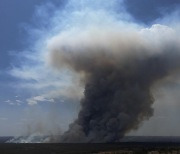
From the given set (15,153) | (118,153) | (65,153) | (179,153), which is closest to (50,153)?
(65,153)

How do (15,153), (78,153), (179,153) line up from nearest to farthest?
(179,153), (78,153), (15,153)

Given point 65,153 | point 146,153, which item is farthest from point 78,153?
point 146,153

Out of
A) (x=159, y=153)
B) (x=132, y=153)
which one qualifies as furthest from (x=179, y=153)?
(x=132, y=153)

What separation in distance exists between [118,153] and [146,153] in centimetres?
1298

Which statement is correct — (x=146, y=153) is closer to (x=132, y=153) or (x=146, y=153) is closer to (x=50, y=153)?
(x=132, y=153)

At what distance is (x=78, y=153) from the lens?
163 meters

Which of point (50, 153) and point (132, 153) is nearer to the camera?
point (132, 153)

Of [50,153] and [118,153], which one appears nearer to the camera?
[118,153]

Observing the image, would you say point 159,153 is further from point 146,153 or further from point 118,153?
point 118,153

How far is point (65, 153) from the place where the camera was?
168 meters

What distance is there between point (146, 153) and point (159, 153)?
253 inches

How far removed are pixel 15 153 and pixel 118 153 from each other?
60.7 m

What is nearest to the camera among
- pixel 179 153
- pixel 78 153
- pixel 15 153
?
pixel 179 153

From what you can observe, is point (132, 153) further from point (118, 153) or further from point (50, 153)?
point (50, 153)
